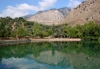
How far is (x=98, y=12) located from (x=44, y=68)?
178379 mm

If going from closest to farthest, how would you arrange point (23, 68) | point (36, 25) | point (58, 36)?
point (23, 68), point (36, 25), point (58, 36)

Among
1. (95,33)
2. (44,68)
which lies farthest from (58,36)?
(44,68)

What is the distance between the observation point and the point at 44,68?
25.6m

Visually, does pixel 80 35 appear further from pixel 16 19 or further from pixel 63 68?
pixel 63 68

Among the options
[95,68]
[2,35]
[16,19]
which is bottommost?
[95,68]

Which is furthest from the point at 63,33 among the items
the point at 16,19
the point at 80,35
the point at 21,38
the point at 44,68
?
the point at 44,68

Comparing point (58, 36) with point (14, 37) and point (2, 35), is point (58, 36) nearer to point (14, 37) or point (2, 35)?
point (14, 37)

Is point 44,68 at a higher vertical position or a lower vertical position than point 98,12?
lower

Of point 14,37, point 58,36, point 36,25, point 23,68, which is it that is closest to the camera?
point 23,68

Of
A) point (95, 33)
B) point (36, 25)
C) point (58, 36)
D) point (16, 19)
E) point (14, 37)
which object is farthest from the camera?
point (16, 19)

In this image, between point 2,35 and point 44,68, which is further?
point 2,35

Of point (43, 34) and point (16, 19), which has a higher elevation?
point (16, 19)

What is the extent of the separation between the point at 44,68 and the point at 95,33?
75.2 m

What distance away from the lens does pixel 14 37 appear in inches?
3255
